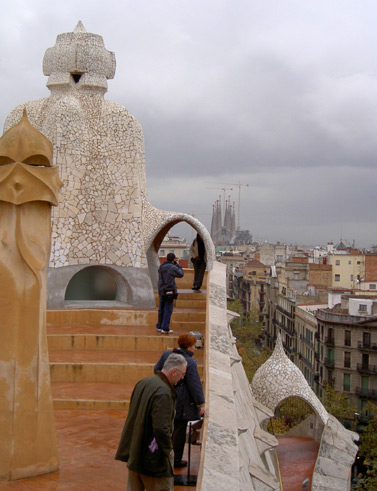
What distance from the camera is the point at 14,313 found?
5.39m

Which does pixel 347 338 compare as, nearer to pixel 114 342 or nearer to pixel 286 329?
pixel 286 329

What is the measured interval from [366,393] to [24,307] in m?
26.4

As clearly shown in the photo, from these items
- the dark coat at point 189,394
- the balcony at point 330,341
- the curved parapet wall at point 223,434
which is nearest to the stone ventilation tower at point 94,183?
the curved parapet wall at point 223,434

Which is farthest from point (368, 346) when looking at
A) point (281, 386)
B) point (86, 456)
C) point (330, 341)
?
point (86, 456)

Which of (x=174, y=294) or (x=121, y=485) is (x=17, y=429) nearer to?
(x=121, y=485)

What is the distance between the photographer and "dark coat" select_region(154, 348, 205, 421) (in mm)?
5449

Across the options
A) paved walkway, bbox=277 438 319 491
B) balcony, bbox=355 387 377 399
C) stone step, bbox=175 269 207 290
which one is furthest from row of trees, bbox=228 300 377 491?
stone step, bbox=175 269 207 290

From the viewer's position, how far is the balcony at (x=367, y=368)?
2953cm

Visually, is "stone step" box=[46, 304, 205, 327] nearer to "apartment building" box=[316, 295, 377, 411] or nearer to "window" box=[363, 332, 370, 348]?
"apartment building" box=[316, 295, 377, 411]

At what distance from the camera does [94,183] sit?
1236cm

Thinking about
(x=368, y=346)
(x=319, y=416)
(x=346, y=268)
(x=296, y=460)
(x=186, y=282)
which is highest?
(x=186, y=282)

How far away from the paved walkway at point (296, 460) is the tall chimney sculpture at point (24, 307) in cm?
769

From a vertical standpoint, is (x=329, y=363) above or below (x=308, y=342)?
below

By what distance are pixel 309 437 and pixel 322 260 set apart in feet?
131
